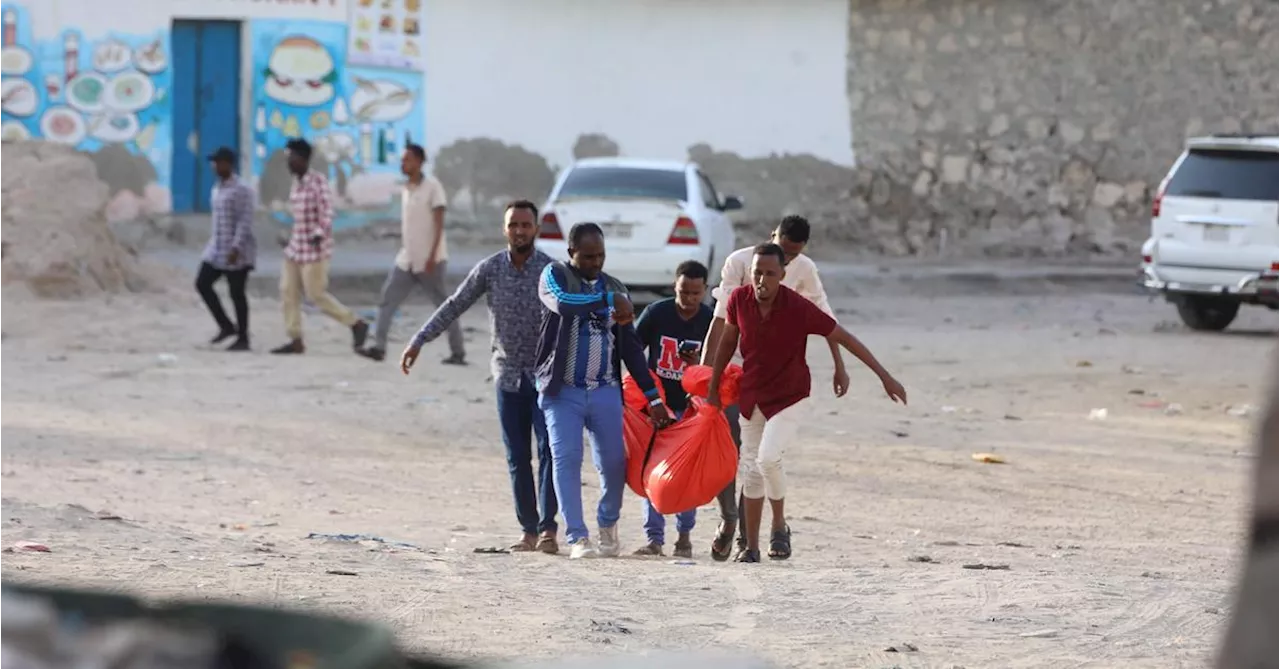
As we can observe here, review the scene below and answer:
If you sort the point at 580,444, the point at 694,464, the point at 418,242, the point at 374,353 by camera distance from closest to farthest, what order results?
the point at 694,464 < the point at 580,444 < the point at 418,242 < the point at 374,353

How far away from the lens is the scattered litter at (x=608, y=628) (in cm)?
652

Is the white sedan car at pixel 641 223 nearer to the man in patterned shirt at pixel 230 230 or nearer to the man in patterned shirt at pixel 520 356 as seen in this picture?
the man in patterned shirt at pixel 230 230

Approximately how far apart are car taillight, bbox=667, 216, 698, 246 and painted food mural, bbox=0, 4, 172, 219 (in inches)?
276

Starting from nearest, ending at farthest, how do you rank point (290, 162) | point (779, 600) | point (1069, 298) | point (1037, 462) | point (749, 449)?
point (779, 600), point (749, 449), point (1037, 462), point (290, 162), point (1069, 298)

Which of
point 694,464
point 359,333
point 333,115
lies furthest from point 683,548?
point 333,115

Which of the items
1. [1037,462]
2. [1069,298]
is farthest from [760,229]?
[1037,462]

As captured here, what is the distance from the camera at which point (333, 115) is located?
23.0 meters

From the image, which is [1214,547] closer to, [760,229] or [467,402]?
[467,402]

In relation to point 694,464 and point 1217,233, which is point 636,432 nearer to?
point 694,464

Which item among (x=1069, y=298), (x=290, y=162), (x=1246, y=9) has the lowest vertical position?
(x=1069, y=298)

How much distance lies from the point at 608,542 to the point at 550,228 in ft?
32.9

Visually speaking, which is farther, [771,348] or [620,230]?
[620,230]

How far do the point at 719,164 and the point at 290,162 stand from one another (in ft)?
34.7

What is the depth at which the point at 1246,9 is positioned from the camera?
26.0 meters
